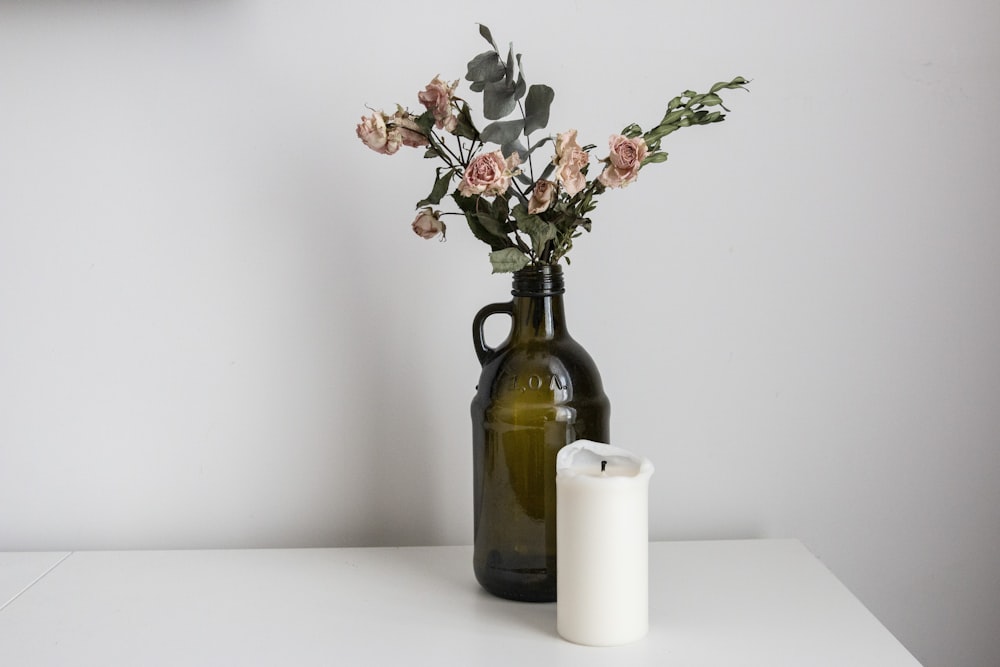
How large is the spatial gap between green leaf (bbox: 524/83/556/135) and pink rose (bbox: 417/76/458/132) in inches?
2.6

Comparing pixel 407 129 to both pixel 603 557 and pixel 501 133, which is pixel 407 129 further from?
pixel 603 557

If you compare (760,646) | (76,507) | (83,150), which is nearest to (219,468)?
(76,507)

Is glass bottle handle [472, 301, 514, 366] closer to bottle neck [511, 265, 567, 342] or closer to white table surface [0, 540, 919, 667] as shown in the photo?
bottle neck [511, 265, 567, 342]

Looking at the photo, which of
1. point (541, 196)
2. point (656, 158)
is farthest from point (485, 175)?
point (656, 158)

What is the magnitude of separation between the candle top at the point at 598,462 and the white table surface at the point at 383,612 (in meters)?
0.14

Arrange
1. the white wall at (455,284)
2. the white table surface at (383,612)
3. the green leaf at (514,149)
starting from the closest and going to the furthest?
1. the white table surface at (383,612)
2. the green leaf at (514,149)
3. the white wall at (455,284)

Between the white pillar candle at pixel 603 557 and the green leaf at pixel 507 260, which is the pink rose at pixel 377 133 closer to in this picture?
the green leaf at pixel 507 260

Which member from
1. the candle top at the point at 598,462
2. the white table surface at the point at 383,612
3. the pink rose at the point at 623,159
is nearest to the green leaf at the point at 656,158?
the pink rose at the point at 623,159

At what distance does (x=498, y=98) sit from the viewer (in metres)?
0.83

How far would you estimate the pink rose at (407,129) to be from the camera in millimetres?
827

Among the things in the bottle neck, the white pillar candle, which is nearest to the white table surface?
the white pillar candle

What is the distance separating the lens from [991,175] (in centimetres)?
103

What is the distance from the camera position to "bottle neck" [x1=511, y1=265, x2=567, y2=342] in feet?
2.72

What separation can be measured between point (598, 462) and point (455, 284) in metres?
0.32
